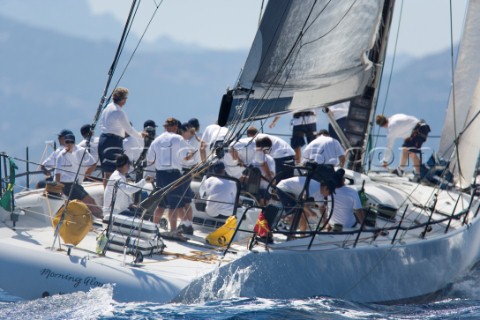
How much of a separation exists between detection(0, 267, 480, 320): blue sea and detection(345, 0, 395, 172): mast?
3567 mm

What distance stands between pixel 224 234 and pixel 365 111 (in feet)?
12.9

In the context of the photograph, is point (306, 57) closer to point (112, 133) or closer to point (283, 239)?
point (283, 239)

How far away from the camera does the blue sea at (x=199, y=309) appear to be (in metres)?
9.37

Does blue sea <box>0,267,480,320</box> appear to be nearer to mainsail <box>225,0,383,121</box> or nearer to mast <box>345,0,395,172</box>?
mainsail <box>225,0,383,121</box>

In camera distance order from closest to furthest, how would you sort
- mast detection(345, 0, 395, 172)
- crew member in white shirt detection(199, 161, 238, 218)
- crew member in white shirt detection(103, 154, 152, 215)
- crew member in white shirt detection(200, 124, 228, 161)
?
crew member in white shirt detection(103, 154, 152, 215)
crew member in white shirt detection(199, 161, 238, 218)
crew member in white shirt detection(200, 124, 228, 161)
mast detection(345, 0, 395, 172)

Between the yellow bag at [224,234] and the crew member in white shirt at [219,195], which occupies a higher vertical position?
the crew member in white shirt at [219,195]

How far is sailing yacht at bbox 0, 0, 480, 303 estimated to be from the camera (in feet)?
32.6

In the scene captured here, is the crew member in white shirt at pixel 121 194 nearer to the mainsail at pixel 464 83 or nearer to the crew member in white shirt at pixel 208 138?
the crew member in white shirt at pixel 208 138

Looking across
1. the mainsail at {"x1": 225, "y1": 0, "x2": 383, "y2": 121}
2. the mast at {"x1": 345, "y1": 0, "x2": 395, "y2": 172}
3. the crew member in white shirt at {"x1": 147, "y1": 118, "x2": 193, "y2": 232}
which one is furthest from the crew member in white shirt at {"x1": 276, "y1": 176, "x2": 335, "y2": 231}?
the mast at {"x1": 345, "y1": 0, "x2": 395, "y2": 172}

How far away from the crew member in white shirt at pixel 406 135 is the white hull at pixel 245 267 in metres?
2.56

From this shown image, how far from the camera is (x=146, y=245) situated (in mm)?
10492

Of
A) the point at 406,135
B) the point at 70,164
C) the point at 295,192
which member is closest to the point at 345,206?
the point at 295,192

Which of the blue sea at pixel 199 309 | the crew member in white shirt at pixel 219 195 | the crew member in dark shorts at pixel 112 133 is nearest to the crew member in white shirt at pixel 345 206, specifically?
the blue sea at pixel 199 309

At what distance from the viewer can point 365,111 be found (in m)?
14.2
